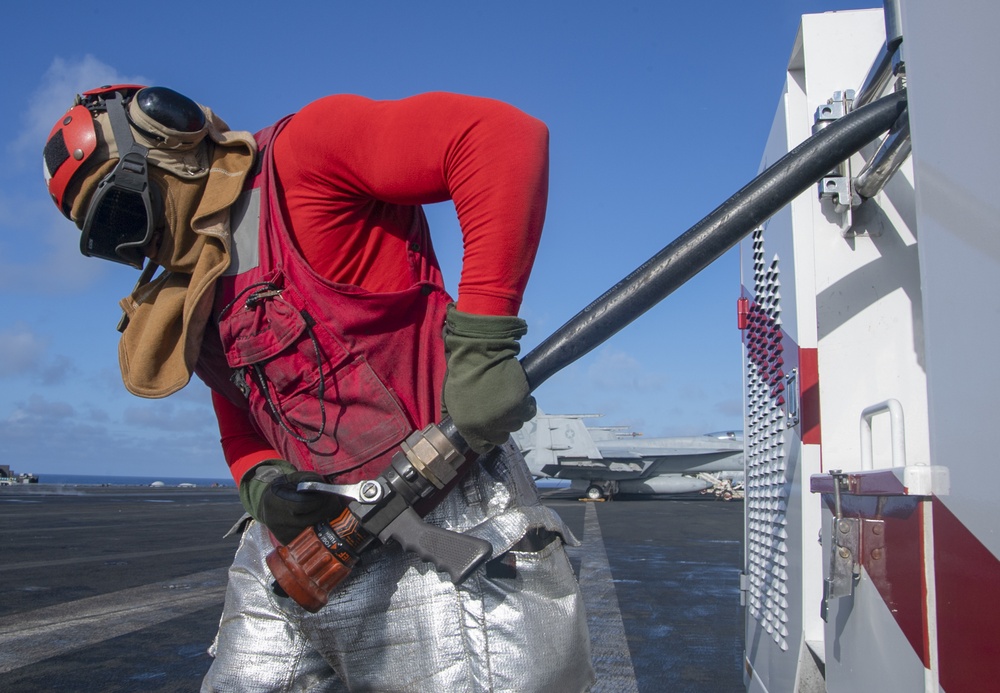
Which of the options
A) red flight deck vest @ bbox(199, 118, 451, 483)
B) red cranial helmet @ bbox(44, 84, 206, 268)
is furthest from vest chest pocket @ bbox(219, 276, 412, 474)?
red cranial helmet @ bbox(44, 84, 206, 268)

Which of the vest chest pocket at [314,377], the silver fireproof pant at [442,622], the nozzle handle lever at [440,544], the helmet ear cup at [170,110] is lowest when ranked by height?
the silver fireproof pant at [442,622]

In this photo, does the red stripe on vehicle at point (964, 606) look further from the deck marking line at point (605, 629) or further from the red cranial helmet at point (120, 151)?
the red cranial helmet at point (120, 151)

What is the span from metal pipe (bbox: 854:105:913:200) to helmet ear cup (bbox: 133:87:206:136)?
47.5 inches

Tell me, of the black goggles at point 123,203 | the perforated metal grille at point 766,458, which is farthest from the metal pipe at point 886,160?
the black goggles at point 123,203

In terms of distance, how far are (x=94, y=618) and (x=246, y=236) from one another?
4.89m

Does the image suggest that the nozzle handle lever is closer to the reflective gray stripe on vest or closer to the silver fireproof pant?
the silver fireproof pant

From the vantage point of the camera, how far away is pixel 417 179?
4.10ft

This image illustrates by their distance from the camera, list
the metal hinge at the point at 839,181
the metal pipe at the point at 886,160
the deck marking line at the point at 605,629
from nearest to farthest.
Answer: the metal pipe at the point at 886,160 → the metal hinge at the point at 839,181 → the deck marking line at the point at 605,629

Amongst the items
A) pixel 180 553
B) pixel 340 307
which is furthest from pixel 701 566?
pixel 340 307

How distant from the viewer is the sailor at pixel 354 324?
1.21 m

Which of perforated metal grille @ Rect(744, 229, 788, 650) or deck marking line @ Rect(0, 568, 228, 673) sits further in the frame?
deck marking line @ Rect(0, 568, 228, 673)

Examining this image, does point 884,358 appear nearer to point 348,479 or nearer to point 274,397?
point 348,479

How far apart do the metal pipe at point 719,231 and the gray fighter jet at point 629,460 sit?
25.8m

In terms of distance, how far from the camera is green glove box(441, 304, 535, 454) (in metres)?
1.18
